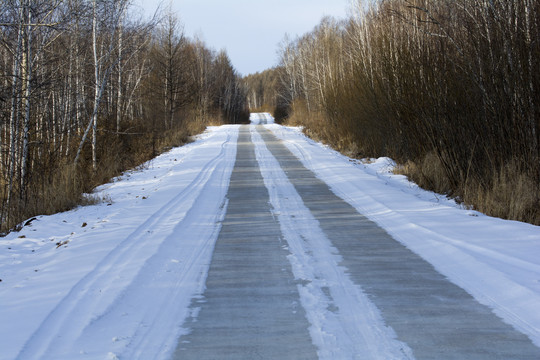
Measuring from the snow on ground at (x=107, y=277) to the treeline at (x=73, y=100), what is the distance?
205cm

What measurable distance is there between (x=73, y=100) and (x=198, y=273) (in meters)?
15.2

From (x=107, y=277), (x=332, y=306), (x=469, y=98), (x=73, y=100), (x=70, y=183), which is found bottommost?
(x=332, y=306)

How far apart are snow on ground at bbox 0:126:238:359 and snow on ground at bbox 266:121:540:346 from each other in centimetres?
268

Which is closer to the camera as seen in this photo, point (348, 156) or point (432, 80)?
point (432, 80)

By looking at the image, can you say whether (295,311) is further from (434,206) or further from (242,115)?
(242,115)

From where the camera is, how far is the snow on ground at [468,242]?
→ 407cm

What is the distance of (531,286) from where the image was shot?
4285 mm

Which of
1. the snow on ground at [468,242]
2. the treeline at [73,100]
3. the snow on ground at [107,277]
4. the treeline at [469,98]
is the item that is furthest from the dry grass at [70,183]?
the treeline at [469,98]

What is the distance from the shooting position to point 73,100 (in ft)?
58.1

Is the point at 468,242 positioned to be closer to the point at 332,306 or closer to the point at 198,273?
the point at 332,306

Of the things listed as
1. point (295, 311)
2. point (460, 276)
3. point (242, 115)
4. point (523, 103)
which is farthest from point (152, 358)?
point (242, 115)

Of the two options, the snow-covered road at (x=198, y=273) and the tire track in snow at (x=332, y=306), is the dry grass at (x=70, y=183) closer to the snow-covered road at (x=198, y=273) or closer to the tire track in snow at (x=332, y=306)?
the snow-covered road at (x=198, y=273)

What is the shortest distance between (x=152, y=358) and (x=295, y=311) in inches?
50.6

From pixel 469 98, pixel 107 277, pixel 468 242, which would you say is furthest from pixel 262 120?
pixel 107 277
